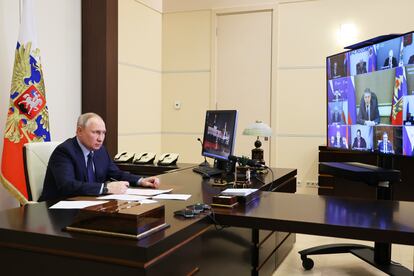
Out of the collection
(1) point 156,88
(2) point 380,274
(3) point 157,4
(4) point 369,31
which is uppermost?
(3) point 157,4

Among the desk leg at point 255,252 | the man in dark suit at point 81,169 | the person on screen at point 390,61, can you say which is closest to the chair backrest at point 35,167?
the man in dark suit at point 81,169

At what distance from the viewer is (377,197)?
2.77 metres

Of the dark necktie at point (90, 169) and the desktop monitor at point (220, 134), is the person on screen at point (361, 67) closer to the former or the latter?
the desktop monitor at point (220, 134)

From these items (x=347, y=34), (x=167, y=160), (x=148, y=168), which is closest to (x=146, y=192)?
(x=148, y=168)

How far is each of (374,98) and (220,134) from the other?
1069 mm

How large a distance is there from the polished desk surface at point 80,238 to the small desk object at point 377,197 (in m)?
1.31

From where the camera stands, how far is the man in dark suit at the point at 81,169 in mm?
2189

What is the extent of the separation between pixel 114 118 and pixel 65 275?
3.20 meters

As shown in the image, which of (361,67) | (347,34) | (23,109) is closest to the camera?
(361,67)

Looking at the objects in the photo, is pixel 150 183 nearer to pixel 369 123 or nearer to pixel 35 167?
pixel 35 167

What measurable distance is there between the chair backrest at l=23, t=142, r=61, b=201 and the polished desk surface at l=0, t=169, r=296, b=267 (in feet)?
2.11

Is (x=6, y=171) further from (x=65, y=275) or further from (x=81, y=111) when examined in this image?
(x=65, y=275)

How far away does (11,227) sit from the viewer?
4.96 feet

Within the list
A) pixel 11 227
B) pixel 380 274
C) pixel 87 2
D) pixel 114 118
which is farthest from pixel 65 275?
pixel 87 2
